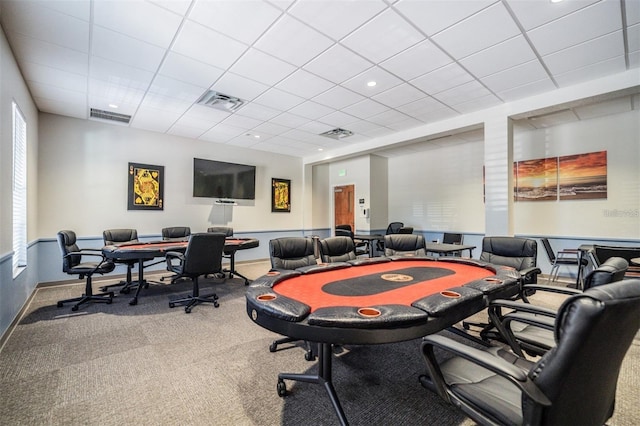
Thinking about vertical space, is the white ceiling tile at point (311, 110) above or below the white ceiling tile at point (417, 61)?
below

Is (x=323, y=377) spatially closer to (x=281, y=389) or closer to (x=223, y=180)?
(x=281, y=389)

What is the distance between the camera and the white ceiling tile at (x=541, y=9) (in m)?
2.43

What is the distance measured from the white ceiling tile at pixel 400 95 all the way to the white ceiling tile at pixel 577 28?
139 cm

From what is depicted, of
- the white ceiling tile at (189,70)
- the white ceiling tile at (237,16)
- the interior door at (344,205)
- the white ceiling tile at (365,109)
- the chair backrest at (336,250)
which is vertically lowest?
the chair backrest at (336,250)

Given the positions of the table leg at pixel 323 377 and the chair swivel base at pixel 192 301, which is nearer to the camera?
the table leg at pixel 323 377

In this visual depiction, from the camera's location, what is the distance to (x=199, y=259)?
3777 millimetres

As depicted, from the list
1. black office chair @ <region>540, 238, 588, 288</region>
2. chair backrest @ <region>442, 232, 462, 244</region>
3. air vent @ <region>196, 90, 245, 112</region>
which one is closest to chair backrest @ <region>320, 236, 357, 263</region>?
air vent @ <region>196, 90, 245, 112</region>

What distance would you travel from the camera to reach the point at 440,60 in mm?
3275

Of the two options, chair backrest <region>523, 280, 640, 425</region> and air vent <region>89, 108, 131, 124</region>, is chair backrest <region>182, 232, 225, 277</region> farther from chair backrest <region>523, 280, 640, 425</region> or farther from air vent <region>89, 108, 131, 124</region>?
chair backrest <region>523, 280, 640, 425</region>

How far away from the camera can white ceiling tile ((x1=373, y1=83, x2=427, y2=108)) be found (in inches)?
158

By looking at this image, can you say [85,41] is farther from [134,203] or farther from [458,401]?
[458,401]

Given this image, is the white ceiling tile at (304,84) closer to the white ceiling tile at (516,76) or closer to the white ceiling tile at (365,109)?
the white ceiling tile at (365,109)

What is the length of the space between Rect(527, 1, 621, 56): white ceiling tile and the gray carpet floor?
297 cm

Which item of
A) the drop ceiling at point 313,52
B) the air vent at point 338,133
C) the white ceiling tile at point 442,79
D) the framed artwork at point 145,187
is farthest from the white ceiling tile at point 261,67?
the framed artwork at point 145,187
